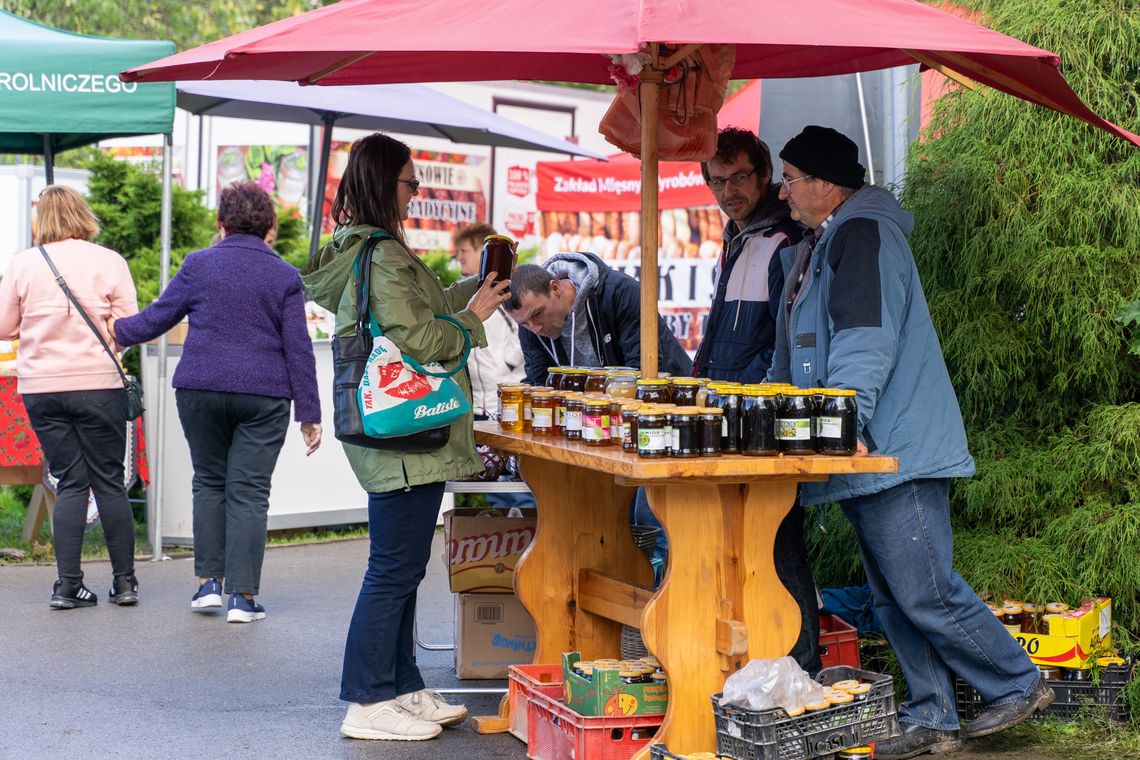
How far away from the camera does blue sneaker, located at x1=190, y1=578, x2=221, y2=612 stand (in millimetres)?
6785

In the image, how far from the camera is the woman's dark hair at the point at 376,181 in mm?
4570

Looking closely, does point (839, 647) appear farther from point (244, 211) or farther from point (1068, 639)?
point (244, 211)

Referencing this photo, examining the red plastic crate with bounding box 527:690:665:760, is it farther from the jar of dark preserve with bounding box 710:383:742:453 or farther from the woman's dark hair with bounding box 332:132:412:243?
the woman's dark hair with bounding box 332:132:412:243

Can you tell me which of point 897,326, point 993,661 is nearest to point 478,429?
point 897,326

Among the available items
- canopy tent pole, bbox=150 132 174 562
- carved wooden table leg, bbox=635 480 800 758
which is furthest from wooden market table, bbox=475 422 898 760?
canopy tent pole, bbox=150 132 174 562

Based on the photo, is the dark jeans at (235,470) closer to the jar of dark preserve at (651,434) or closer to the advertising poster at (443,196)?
the jar of dark preserve at (651,434)

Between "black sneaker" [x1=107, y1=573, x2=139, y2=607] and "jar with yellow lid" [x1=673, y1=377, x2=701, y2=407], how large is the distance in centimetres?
381

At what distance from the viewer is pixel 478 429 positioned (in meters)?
4.98

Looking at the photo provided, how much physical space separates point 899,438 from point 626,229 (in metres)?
10.5

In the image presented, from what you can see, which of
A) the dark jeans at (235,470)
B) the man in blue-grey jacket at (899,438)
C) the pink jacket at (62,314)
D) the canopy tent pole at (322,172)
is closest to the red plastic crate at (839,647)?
the man in blue-grey jacket at (899,438)

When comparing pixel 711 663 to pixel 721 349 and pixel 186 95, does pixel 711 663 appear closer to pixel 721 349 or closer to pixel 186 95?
pixel 721 349

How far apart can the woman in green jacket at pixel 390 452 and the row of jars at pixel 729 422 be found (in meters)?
0.62

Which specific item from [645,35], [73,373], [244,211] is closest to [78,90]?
[244,211]

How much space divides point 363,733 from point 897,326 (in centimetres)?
223
